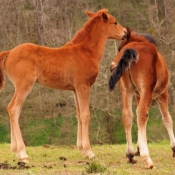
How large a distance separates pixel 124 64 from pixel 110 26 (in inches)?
66.2

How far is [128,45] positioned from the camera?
8.73 m

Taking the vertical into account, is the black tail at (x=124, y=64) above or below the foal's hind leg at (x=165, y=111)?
Result: above

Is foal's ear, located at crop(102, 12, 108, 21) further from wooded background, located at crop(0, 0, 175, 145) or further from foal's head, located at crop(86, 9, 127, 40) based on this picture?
wooded background, located at crop(0, 0, 175, 145)

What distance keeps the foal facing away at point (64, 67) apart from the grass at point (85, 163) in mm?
372

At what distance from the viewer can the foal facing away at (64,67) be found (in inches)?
339

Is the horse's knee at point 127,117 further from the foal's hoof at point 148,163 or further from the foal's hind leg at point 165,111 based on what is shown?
the foal's hoof at point 148,163

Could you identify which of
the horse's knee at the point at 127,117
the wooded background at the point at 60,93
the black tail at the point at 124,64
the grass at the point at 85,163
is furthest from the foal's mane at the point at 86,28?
the wooded background at the point at 60,93

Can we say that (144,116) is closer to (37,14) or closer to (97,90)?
(97,90)

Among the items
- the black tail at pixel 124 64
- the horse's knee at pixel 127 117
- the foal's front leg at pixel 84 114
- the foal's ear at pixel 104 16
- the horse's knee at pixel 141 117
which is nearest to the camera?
the horse's knee at pixel 141 117

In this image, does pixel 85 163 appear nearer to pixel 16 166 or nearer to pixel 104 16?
pixel 16 166

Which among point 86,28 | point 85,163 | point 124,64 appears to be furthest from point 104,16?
point 85,163

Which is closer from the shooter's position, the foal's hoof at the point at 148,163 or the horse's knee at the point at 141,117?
the foal's hoof at the point at 148,163

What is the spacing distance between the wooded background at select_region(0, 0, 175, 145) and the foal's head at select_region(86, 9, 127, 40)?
12325 mm

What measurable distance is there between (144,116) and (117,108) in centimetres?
1628
